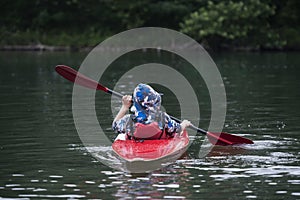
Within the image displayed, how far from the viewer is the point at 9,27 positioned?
54.6m

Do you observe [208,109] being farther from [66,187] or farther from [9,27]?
[9,27]

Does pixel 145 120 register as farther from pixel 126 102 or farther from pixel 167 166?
pixel 167 166

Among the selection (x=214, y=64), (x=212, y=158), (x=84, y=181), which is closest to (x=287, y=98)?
(x=212, y=158)

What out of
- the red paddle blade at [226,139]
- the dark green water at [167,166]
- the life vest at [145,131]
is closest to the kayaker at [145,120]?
the life vest at [145,131]

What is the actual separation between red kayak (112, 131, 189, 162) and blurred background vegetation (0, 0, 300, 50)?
112 feet

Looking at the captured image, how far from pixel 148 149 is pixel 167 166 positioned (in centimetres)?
Answer: 51

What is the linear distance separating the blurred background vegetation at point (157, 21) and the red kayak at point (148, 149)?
34.0 metres

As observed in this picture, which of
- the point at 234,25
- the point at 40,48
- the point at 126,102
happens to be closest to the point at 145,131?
the point at 126,102

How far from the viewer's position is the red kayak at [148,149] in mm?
13211

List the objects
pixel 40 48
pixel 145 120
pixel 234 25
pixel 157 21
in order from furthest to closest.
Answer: pixel 157 21 → pixel 40 48 → pixel 234 25 → pixel 145 120

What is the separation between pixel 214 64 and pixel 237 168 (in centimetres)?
2558

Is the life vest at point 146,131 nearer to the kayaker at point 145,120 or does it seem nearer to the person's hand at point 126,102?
the kayaker at point 145,120

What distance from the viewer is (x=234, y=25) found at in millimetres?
49969

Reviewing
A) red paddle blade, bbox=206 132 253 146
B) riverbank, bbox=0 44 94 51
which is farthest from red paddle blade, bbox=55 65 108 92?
riverbank, bbox=0 44 94 51
